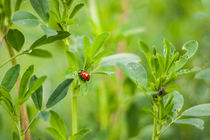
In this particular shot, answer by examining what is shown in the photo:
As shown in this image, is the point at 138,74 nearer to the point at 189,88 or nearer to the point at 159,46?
the point at 189,88

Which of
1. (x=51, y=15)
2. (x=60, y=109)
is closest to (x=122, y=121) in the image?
(x=60, y=109)

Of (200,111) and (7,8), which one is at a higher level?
(7,8)

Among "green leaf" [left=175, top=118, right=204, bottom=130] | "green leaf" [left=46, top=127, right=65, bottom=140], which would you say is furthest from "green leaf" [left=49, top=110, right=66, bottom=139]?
"green leaf" [left=175, top=118, right=204, bottom=130]

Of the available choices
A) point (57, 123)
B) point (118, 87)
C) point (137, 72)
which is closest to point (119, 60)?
point (137, 72)

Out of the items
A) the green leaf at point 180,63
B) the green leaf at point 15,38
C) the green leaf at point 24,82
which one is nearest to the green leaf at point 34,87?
the green leaf at point 24,82

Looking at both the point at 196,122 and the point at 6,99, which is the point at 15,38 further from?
the point at 196,122

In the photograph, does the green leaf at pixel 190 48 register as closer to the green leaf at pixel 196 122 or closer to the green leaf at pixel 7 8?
the green leaf at pixel 196 122
